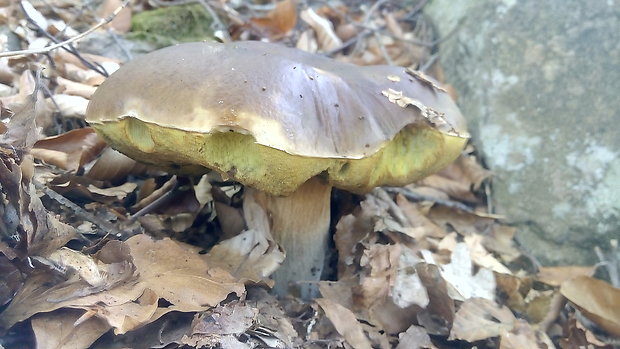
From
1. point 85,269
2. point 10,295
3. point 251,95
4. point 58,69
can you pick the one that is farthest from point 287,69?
point 58,69

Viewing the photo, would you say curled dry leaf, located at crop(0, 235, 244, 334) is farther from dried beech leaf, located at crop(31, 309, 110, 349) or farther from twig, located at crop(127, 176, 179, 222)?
twig, located at crop(127, 176, 179, 222)

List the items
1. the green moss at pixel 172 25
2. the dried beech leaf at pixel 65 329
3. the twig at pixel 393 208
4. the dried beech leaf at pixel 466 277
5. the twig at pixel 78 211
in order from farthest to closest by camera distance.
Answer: the green moss at pixel 172 25 → the twig at pixel 393 208 → the dried beech leaf at pixel 466 277 → the twig at pixel 78 211 → the dried beech leaf at pixel 65 329

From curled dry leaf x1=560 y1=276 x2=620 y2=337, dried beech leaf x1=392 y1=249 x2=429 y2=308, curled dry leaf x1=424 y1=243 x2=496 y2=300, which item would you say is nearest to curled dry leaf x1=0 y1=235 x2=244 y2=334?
dried beech leaf x1=392 y1=249 x2=429 y2=308

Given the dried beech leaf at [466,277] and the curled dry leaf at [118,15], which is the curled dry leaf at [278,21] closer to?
the curled dry leaf at [118,15]

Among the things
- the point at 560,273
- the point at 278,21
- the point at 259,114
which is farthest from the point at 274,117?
the point at 278,21

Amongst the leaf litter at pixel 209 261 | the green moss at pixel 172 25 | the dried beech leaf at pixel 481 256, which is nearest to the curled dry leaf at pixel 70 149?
the leaf litter at pixel 209 261

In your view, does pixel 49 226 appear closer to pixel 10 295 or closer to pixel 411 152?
pixel 10 295
